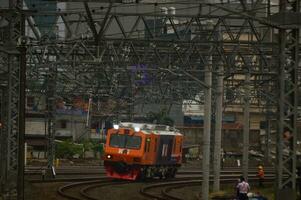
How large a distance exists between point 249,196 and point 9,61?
9051 millimetres

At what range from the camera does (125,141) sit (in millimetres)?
33375

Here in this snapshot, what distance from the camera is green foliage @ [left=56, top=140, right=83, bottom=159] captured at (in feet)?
182

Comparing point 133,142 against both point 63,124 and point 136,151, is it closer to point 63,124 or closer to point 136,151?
point 136,151

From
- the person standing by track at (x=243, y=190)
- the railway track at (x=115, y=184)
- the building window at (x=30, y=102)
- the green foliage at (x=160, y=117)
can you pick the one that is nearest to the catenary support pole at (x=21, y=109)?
the railway track at (x=115, y=184)

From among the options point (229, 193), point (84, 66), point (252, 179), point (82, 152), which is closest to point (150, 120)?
point (82, 152)

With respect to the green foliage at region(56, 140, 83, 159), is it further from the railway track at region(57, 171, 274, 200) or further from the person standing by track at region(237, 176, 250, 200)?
the person standing by track at region(237, 176, 250, 200)

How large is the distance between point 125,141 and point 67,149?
23163 millimetres

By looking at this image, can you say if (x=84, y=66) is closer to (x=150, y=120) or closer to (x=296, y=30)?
(x=296, y=30)

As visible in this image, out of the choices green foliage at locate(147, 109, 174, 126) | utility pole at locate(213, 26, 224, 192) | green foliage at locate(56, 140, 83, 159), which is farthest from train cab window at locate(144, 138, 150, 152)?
green foliage at locate(147, 109, 174, 126)

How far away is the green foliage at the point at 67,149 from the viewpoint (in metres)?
55.6

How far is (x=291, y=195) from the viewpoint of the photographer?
54.1ft

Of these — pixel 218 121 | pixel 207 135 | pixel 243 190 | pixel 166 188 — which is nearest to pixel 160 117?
pixel 166 188

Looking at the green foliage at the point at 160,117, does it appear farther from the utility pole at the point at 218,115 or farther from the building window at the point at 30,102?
the utility pole at the point at 218,115

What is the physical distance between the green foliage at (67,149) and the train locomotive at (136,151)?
22.0 metres
